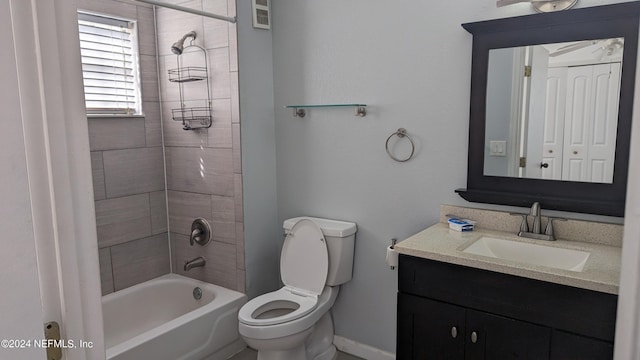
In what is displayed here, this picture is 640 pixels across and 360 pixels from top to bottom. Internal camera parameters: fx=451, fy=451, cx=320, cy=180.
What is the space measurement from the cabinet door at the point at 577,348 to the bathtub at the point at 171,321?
6.05 feet

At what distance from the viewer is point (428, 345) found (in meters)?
2.01

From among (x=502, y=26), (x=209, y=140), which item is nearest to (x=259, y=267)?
(x=209, y=140)

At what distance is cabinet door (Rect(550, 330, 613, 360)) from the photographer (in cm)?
159

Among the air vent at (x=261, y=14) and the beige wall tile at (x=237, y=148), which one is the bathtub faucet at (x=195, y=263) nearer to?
the beige wall tile at (x=237, y=148)

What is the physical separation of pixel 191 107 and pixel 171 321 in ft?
4.57

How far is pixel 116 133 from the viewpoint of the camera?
9.69 ft

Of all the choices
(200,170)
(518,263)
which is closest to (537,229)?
(518,263)

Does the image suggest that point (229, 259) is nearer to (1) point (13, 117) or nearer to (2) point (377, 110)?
(2) point (377, 110)

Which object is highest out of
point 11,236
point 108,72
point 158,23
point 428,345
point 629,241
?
point 158,23

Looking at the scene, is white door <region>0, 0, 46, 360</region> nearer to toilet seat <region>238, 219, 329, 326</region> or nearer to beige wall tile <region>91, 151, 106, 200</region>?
toilet seat <region>238, 219, 329, 326</region>

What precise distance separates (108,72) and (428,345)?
8.23ft

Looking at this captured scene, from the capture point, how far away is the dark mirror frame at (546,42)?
189 centimetres

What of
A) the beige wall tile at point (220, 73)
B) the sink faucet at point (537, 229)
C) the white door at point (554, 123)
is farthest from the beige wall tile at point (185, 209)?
the white door at point (554, 123)

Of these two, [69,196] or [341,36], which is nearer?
[69,196]
